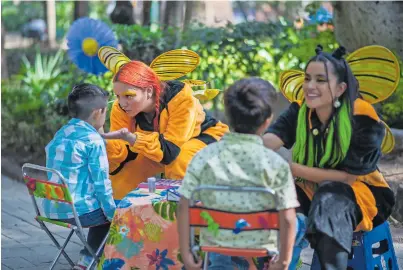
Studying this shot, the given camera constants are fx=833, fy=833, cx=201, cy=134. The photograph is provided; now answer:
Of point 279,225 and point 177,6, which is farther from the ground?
point 177,6

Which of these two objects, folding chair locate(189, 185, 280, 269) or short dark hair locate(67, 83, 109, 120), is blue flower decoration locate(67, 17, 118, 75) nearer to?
short dark hair locate(67, 83, 109, 120)

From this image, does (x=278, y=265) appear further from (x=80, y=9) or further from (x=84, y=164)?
(x=80, y=9)

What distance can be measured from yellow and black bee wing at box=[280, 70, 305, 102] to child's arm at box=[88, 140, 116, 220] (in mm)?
1057

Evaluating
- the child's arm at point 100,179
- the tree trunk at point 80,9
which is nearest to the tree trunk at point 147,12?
the tree trunk at point 80,9

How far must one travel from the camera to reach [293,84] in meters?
4.48

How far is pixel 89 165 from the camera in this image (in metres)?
4.33

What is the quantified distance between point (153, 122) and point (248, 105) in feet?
5.23

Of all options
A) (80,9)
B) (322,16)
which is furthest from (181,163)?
(80,9)

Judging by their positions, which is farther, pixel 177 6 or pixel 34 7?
pixel 34 7

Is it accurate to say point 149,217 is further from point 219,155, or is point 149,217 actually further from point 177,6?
point 177,6

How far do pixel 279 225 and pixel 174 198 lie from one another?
0.78 metres

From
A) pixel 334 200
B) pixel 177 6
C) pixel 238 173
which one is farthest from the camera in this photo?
pixel 177 6

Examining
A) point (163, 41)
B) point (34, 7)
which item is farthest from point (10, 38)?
point (163, 41)

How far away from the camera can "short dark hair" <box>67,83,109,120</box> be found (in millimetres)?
4438
